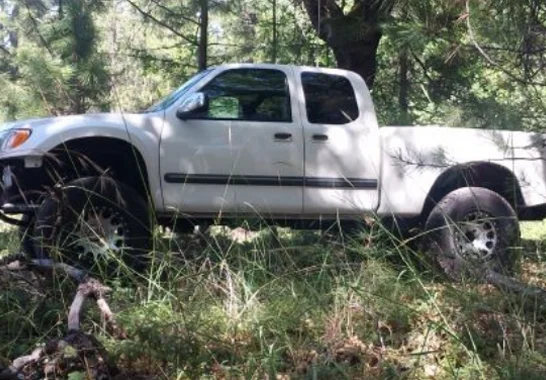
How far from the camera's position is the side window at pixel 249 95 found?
246 inches

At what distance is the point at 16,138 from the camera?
5637 mm

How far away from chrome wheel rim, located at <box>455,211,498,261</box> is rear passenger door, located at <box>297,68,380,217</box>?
0.80 meters

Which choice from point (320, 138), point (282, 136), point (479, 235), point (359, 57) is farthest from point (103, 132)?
point (359, 57)

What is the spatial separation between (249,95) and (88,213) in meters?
1.82

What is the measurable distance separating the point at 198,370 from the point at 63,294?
1246mm

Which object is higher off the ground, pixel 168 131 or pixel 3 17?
pixel 3 17

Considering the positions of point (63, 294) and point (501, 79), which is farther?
point (501, 79)

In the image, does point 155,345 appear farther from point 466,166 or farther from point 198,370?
point 466,166

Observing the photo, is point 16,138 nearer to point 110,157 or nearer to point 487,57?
point 110,157

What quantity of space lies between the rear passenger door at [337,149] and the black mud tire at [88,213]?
59.1 inches

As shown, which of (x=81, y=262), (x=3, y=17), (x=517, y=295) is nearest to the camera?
(x=517, y=295)

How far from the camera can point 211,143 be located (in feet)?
19.8

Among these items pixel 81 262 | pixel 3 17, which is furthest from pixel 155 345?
pixel 3 17

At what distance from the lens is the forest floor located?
3545 mm
